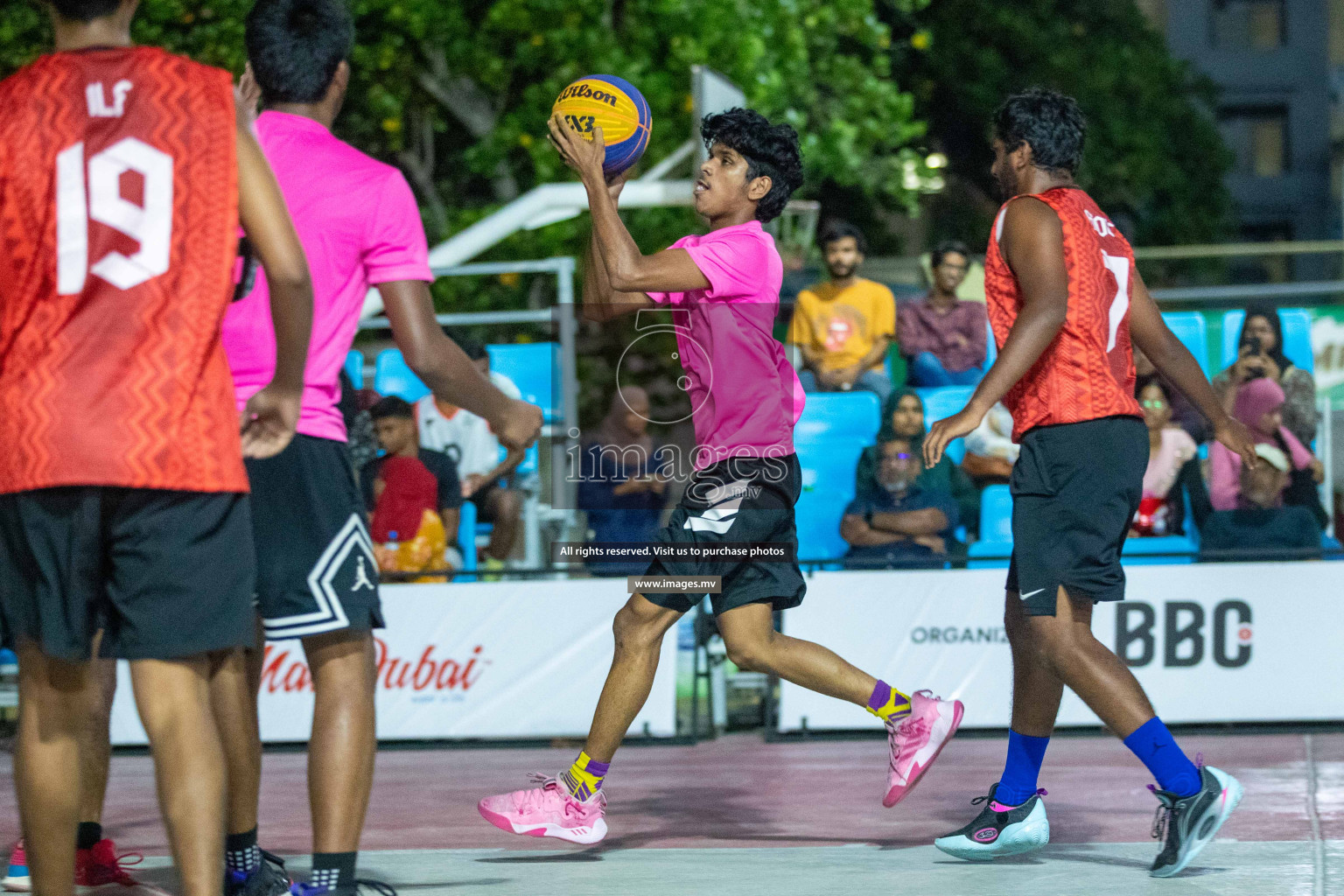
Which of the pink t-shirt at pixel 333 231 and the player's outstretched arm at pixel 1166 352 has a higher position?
the pink t-shirt at pixel 333 231

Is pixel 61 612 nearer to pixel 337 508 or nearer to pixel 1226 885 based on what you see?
pixel 337 508

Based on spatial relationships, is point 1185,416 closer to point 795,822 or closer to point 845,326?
point 845,326

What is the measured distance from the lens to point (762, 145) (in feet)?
16.2

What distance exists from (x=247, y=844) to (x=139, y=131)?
2.00m

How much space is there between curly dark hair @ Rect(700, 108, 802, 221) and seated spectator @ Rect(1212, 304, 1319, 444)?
18.4 ft

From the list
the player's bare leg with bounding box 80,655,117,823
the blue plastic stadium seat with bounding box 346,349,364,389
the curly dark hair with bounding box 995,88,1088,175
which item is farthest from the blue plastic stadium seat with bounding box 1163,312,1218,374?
the player's bare leg with bounding box 80,655,117,823

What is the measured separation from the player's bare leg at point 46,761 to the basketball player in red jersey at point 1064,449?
2388 mm

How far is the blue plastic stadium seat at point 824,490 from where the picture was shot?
9914 millimetres

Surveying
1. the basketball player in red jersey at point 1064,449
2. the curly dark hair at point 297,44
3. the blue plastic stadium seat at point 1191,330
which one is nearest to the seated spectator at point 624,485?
the blue plastic stadium seat at point 1191,330

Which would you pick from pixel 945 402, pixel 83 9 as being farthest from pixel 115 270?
pixel 945 402

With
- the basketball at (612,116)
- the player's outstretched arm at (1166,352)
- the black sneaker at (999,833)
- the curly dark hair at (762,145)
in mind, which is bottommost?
the black sneaker at (999,833)

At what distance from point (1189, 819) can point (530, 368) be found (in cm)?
780

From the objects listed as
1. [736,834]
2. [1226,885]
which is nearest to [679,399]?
[736,834]

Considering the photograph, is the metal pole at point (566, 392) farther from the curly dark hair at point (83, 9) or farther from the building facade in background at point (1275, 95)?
the building facade in background at point (1275, 95)
